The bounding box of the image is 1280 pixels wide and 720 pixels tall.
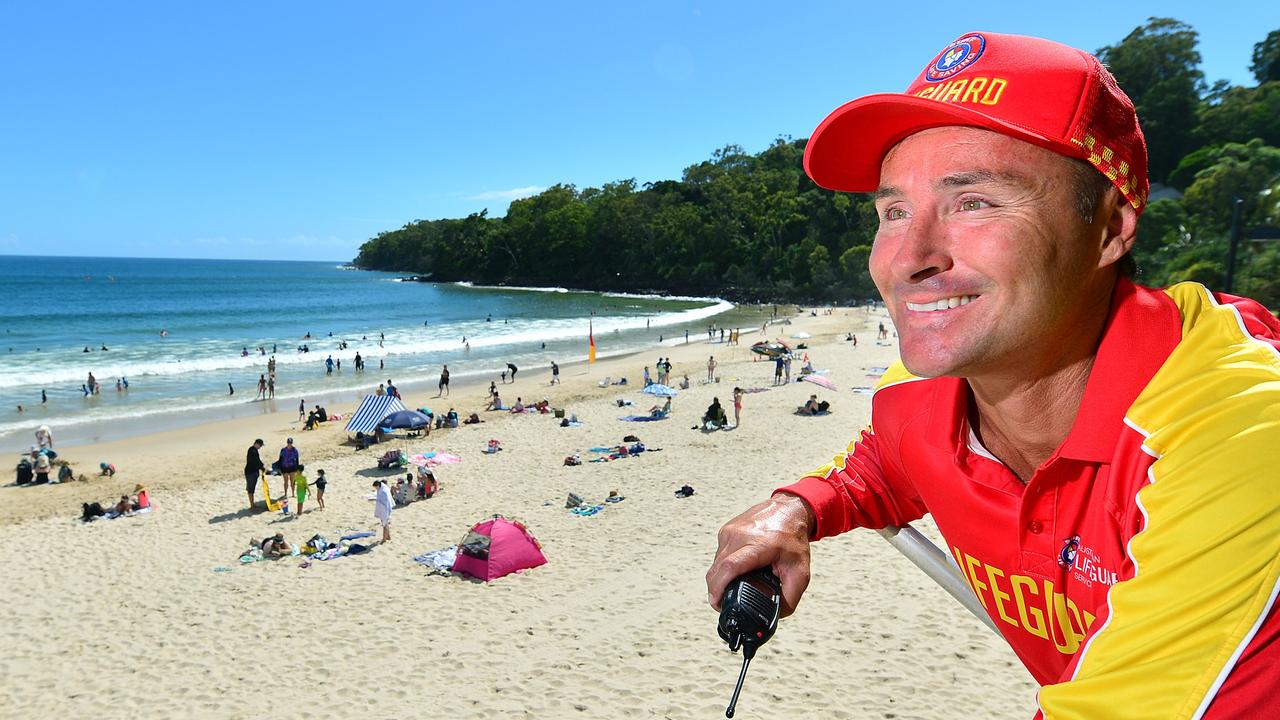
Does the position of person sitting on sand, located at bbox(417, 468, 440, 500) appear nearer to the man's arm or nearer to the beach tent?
the beach tent

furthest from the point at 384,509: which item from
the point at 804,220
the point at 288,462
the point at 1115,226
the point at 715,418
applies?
the point at 804,220

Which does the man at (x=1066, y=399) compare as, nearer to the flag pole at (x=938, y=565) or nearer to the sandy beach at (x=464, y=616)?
the flag pole at (x=938, y=565)

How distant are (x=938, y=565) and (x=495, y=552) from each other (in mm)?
10251

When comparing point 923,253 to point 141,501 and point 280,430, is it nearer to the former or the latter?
point 141,501

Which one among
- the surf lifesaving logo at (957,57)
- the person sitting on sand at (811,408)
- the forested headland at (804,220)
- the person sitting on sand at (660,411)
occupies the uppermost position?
the forested headland at (804,220)

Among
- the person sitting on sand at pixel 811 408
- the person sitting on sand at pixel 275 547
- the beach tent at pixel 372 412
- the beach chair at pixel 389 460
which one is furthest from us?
the person sitting on sand at pixel 811 408

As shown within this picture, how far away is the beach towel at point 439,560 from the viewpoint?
443 inches

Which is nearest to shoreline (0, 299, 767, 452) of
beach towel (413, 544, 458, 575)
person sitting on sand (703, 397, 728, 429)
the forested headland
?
person sitting on sand (703, 397, 728, 429)

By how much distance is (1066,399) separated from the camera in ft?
3.57

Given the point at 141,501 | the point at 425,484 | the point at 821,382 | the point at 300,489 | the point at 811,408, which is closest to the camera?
the point at 300,489

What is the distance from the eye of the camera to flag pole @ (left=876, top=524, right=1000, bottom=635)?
138 cm

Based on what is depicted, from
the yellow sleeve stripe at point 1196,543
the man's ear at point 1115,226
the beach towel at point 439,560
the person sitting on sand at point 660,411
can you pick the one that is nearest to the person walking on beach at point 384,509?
the beach towel at point 439,560

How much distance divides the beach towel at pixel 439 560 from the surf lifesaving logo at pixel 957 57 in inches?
438

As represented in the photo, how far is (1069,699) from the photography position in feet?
2.57
